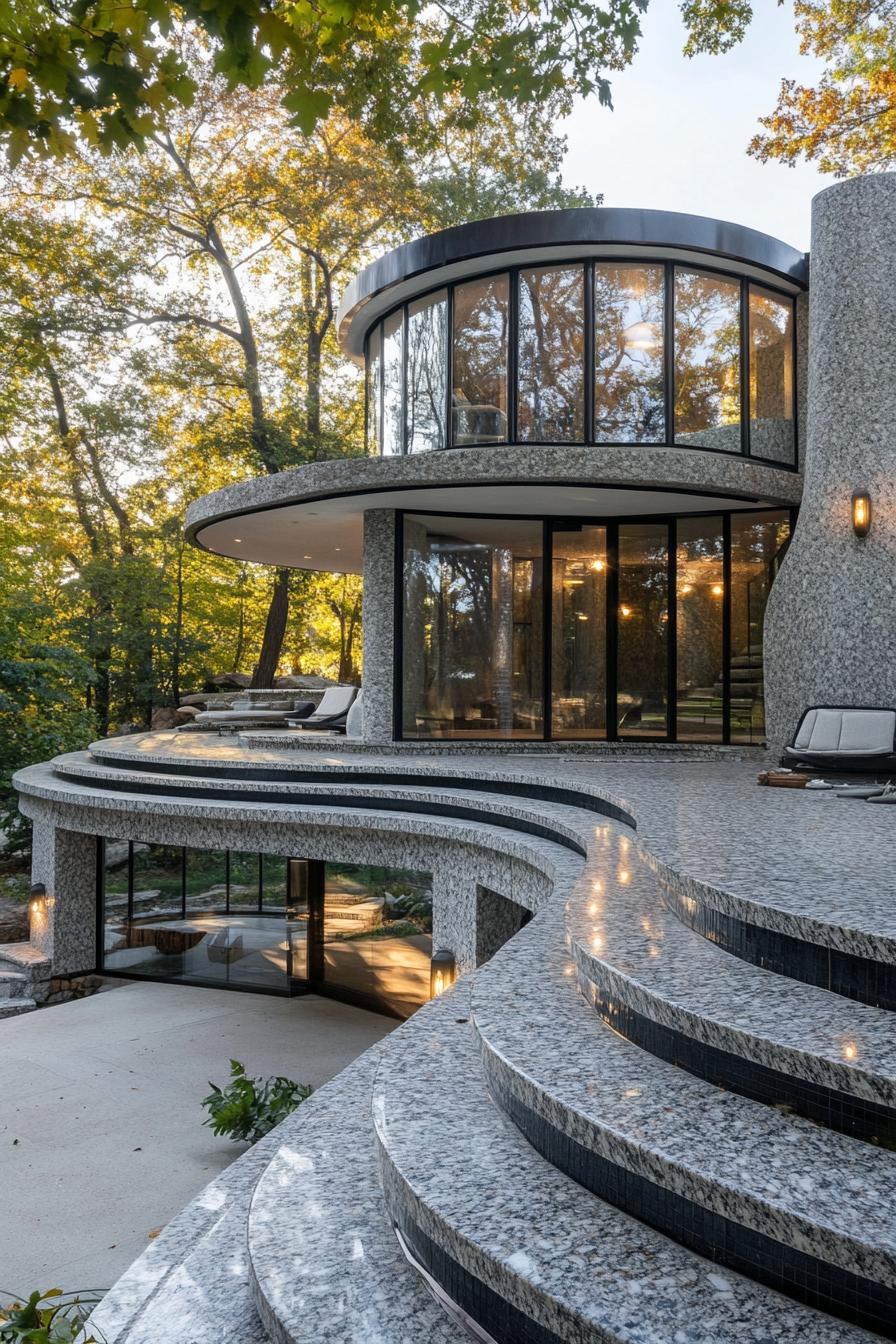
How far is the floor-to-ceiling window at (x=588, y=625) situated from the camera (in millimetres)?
12367

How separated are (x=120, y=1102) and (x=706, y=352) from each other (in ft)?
35.8

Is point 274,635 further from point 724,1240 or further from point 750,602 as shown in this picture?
point 724,1240

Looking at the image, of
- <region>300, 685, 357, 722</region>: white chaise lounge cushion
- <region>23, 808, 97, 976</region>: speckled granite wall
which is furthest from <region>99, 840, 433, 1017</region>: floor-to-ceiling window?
<region>300, 685, 357, 722</region>: white chaise lounge cushion

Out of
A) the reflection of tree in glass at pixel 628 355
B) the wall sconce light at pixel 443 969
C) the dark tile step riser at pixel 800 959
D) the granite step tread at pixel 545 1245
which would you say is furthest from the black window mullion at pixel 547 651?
the granite step tread at pixel 545 1245

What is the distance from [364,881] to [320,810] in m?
2.34

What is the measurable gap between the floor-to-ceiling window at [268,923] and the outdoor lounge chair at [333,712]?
2700 millimetres

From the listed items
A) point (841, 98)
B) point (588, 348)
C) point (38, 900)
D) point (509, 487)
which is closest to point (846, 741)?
point (509, 487)

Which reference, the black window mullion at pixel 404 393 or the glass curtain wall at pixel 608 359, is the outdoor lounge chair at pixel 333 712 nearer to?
the black window mullion at pixel 404 393

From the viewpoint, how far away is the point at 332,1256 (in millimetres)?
2598

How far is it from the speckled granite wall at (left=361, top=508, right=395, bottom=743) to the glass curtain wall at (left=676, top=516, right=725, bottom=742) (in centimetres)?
393

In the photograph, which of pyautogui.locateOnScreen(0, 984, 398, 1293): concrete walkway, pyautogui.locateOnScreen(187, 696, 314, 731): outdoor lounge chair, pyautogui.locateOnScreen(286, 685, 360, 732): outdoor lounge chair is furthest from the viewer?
pyautogui.locateOnScreen(187, 696, 314, 731): outdoor lounge chair

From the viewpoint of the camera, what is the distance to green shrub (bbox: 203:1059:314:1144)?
6.74m

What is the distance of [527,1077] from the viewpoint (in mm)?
2811

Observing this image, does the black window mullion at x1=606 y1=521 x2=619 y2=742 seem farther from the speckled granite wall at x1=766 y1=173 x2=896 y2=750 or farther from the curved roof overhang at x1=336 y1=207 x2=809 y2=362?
the curved roof overhang at x1=336 y1=207 x2=809 y2=362
